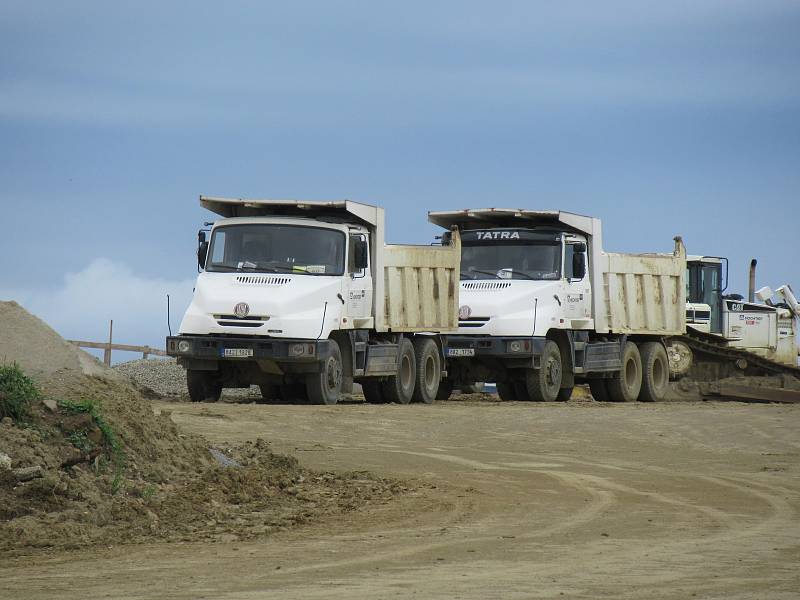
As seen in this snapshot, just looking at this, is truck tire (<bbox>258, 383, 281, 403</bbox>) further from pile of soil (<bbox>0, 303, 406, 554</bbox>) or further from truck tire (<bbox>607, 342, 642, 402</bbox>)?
pile of soil (<bbox>0, 303, 406, 554</bbox>)

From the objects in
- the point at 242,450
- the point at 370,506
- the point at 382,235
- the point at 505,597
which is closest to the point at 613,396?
the point at 382,235

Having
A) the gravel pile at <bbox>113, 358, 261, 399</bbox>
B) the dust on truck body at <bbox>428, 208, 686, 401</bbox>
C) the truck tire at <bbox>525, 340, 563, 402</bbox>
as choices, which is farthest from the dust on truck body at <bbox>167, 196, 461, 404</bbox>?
the gravel pile at <bbox>113, 358, 261, 399</bbox>

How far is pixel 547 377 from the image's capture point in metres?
27.2

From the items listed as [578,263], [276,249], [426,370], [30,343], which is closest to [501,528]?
[30,343]

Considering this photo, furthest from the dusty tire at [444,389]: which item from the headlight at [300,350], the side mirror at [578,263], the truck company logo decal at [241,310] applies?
the truck company logo decal at [241,310]

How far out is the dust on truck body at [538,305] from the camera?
26.5 metres

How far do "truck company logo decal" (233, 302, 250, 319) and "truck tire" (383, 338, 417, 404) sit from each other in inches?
160

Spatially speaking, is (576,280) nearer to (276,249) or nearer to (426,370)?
(426,370)

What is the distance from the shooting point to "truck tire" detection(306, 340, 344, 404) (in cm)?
2338

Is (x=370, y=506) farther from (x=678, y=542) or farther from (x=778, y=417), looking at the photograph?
(x=778, y=417)

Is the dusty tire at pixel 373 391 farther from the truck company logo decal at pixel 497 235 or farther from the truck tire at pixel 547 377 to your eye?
the truck company logo decal at pixel 497 235

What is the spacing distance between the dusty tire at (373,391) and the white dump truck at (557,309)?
188 centimetres

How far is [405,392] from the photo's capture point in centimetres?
2606

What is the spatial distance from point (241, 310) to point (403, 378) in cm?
457
